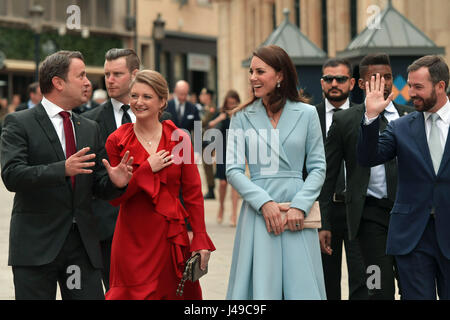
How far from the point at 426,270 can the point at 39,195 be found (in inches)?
92.3

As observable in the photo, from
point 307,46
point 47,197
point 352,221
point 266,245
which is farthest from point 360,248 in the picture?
point 307,46

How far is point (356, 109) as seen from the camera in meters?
7.30

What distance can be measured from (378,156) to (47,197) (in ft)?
6.74

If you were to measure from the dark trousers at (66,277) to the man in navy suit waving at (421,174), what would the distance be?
183cm

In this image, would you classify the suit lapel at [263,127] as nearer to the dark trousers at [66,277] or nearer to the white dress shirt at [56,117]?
the white dress shirt at [56,117]

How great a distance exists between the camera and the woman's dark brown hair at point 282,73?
582 centimetres

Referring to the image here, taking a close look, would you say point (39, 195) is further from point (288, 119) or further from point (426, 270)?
point (426, 270)

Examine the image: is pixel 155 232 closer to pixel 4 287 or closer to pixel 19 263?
pixel 19 263

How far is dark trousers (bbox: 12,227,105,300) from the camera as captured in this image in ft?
18.1

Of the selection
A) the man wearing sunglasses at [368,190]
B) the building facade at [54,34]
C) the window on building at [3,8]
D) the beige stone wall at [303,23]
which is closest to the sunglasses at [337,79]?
the man wearing sunglasses at [368,190]

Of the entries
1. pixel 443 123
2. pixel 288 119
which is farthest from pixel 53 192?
pixel 443 123

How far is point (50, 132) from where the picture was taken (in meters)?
5.62
